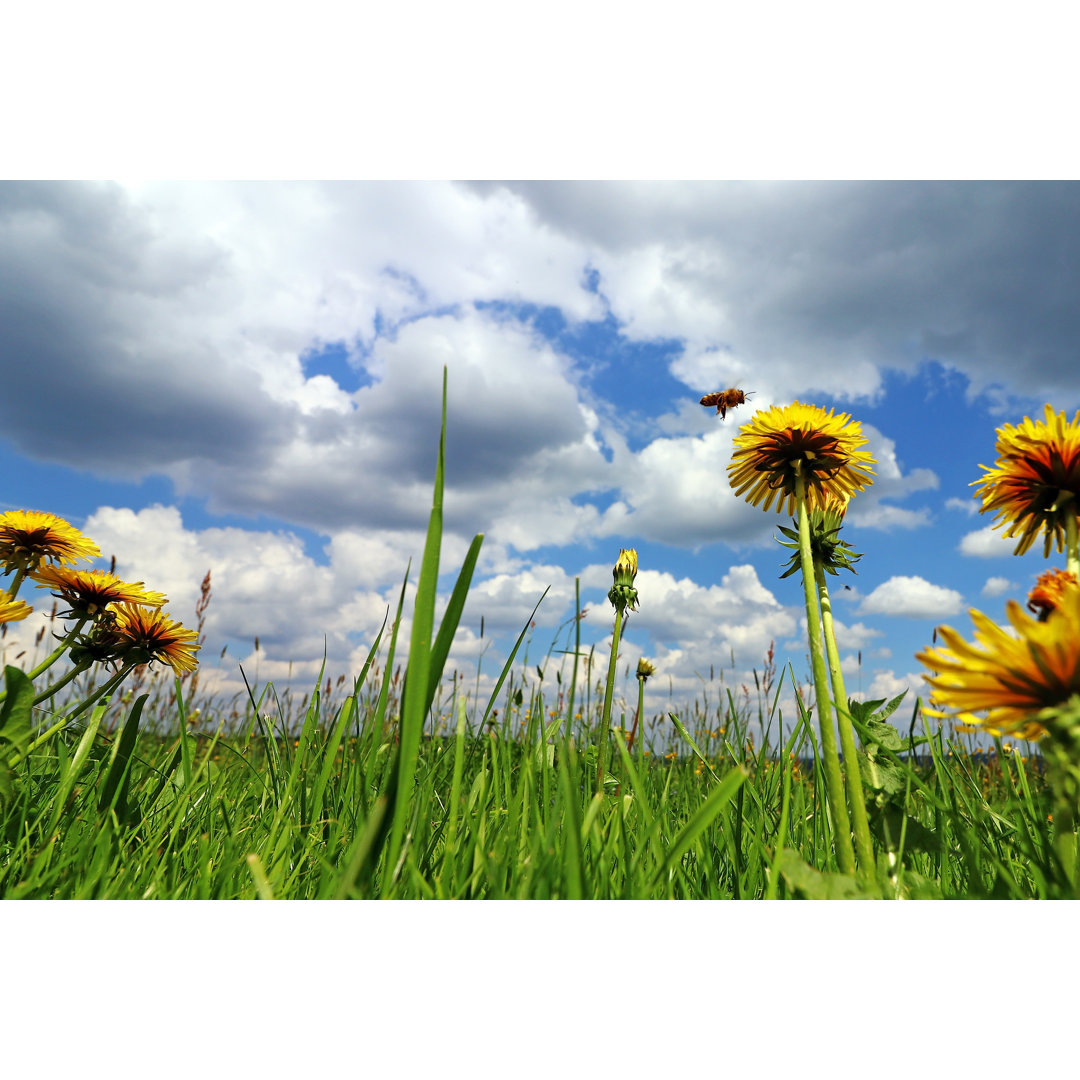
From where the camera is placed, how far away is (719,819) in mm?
1260

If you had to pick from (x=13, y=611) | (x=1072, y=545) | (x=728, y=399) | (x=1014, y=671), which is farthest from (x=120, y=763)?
(x=728, y=399)

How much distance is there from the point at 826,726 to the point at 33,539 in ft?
5.68

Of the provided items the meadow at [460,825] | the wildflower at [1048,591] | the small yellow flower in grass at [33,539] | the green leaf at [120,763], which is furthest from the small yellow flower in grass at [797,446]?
the small yellow flower in grass at [33,539]

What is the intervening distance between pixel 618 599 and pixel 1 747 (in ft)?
4.51

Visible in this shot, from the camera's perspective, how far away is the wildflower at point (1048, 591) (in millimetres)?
677

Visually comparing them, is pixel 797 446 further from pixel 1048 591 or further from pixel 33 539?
pixel 33 539

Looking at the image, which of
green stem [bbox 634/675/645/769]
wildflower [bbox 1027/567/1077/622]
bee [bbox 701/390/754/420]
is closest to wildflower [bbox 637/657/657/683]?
green stem [bbox 634/675/645/769]

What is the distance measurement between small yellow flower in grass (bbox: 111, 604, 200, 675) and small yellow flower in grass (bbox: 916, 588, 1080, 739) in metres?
1.38

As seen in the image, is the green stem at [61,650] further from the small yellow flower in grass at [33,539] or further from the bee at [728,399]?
the bee at [728,399]

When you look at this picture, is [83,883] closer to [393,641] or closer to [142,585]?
[393,641]

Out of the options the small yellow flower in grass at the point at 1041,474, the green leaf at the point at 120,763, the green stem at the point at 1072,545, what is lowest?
the green leaf at the point at 120,763

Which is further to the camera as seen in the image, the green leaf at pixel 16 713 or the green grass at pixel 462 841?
the green leaf at pixel 16 713

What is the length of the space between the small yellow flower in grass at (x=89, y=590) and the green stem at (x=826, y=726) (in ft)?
4.07

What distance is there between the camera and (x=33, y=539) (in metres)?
1.53
